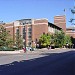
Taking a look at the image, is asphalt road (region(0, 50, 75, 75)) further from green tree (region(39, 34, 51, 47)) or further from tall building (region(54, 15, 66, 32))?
tall building (region(54, 15, 66, 32))

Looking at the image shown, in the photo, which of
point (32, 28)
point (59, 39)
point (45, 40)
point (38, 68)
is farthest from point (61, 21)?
point (38, 68)

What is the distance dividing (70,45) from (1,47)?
266 feet

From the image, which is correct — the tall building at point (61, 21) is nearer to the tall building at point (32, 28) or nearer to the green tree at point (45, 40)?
the tall building at point (32, 28)

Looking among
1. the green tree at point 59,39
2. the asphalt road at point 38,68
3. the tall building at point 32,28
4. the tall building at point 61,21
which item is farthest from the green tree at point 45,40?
the asphalt road at point 38,68

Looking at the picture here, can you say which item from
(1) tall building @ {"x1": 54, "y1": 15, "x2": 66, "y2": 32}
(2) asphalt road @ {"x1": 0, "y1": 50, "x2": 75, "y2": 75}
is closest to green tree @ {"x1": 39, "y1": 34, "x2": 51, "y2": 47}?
(1) tall building @ {"x1": 54, "y1": 15, "x2": 66, "y2": 32}

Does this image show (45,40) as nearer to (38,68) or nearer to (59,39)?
(59,39)

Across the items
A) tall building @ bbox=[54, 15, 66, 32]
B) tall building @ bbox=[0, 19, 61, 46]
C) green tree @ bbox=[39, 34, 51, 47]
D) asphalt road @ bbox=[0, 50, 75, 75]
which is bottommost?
asphalt road @ bbox=[0, 50, 75, 75]

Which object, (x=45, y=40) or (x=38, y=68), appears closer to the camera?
(x=38, y=68)

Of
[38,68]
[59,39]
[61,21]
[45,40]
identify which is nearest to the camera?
[38,68]

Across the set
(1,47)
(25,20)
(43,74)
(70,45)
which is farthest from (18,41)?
(43,74)

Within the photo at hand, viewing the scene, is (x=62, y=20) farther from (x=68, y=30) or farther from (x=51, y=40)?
(x=51, y=40)

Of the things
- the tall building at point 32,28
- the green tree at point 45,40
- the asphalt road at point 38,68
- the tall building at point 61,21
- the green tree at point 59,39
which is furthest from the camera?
the tall building at point 61,21

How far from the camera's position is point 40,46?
116438mm

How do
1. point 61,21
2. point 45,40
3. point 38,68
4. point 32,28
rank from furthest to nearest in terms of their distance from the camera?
point 61,21
point 32,28
point 45,40
point 38,68
